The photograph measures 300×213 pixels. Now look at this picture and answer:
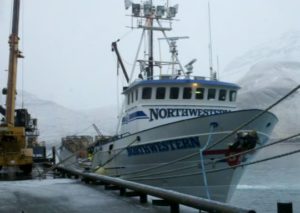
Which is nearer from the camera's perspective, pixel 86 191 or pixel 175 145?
pixel 86 191

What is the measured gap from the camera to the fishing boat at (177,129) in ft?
46.0

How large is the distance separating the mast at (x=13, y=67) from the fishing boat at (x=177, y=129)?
6.15 meters

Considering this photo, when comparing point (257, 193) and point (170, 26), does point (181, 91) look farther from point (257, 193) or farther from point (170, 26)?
point (257, 193)

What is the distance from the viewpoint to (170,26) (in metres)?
21.9

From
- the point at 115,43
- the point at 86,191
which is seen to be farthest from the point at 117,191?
the point at 115,43

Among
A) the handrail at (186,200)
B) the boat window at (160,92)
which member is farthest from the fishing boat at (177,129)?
the handrail at (186,200)

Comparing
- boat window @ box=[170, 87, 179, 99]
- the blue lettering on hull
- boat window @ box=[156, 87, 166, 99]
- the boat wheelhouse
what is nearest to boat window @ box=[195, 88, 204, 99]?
the boat wheelhouse

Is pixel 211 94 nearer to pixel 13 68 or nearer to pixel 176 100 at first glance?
pixel 176 100

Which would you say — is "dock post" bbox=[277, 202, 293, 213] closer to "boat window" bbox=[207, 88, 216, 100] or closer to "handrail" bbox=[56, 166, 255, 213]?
"handrail" bbox=[56, 166, 255, 213]

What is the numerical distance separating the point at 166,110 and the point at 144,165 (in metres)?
2.07

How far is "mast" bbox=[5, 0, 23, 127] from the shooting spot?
24.9 meters

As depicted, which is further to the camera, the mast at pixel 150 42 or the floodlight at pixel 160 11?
the floodlight at pixel 160 11

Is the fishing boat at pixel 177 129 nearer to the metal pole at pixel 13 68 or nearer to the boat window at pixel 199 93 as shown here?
the boat window at pixel 199 93

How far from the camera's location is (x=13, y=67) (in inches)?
1005
